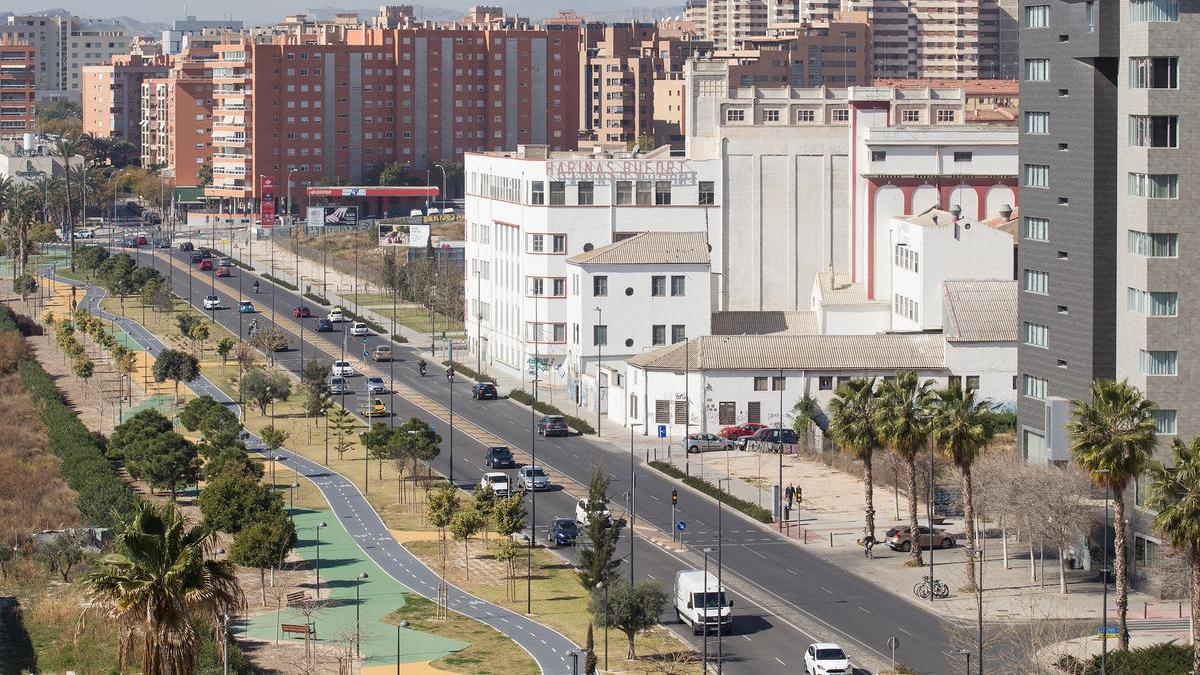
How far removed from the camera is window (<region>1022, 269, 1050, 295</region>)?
10112cm

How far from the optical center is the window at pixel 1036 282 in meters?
101

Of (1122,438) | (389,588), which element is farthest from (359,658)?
(1122,438)

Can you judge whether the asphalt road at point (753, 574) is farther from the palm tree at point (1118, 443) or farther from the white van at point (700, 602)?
the palm tree at point (1118, 443)

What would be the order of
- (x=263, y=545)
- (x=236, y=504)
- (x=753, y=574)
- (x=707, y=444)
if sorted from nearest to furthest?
(x=263, y=545) < (x=753, y=574) < (x=236, y=504) < (x=707, y=444)

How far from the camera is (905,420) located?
95125 mm

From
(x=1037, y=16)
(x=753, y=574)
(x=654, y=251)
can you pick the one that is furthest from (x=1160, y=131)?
(x=654, y=251)

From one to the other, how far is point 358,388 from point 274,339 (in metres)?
18.3

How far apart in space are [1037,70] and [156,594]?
2441 inches

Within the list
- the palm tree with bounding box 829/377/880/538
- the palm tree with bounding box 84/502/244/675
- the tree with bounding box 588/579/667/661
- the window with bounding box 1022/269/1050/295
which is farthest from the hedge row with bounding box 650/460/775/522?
the palm tree with bounding box 84/502/244/675

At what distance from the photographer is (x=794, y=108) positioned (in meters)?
181

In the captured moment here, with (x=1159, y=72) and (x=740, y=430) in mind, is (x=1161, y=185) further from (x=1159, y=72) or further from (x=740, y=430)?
(x=740, y=430)

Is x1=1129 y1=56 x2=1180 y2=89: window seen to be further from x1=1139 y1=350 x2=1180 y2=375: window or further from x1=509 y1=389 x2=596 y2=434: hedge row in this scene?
x1=509 y1=389 x2=596 y2=434: hedge row

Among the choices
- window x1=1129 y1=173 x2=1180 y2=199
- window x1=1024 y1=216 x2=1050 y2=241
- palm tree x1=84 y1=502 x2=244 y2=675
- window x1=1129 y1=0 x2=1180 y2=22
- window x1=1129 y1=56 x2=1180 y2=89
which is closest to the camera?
palm tree x1=84 y1=502 x2=244 y2=675

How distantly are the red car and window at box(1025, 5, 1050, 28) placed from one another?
120 ft
